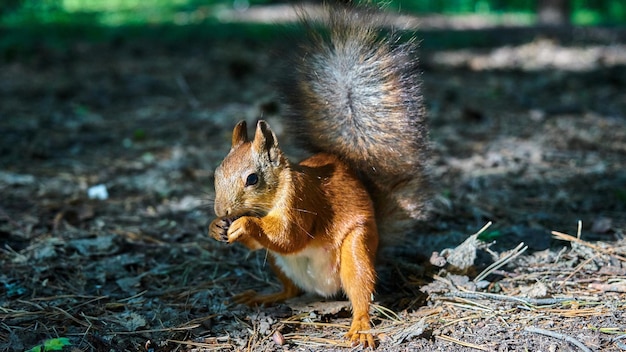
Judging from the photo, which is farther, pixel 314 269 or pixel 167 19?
pixel 167 19

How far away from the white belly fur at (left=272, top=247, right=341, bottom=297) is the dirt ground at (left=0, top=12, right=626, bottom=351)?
0.10m

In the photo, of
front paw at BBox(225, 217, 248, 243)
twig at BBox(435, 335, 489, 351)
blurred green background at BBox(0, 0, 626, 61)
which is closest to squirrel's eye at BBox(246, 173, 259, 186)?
front paw at BBox(225, 217, 248, 243)

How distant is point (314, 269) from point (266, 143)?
0.45 metres

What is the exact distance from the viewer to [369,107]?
212cm

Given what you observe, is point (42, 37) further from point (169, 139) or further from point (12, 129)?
point (169, 139)

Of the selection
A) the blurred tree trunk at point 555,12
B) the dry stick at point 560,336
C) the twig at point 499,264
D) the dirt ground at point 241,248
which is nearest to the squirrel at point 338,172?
the dirt ground at point 241,248

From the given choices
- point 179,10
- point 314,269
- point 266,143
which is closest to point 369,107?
point 266,143

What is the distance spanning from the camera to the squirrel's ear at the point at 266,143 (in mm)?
1897

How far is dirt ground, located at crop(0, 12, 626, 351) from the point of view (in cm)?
195

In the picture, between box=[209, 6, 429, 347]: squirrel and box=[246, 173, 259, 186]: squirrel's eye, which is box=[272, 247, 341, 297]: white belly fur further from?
box=[246, 173, 259, 186]: squirrel's eye

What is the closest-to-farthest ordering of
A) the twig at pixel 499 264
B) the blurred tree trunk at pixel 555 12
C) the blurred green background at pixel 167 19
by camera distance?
the twig at pixel 499 264 → the blurred green background at pixel 167 19 → the blurred tree trunk at pixel 555 12

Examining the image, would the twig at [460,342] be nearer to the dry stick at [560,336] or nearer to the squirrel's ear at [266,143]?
the dry stick at [560,336]

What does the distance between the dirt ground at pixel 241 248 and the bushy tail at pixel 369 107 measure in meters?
0.18

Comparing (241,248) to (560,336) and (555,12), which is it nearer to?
(560,336)
